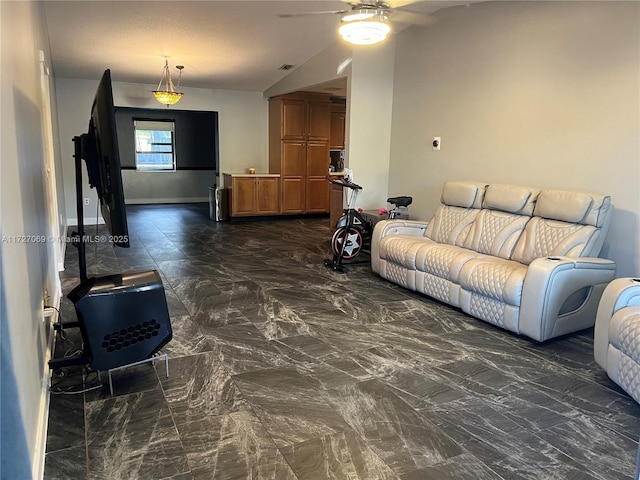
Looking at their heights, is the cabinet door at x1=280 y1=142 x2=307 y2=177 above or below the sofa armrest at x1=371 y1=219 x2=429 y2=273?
above

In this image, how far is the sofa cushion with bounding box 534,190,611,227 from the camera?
3.30 metres

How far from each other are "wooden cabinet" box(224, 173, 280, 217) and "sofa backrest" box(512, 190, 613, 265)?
5337 millimetres

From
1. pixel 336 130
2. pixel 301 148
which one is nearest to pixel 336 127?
pixel 336 130

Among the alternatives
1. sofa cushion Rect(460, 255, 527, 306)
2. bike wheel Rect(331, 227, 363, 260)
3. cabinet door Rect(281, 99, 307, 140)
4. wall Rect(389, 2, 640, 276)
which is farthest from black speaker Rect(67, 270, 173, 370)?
cabinet door Rect(281, 99, 307, 140)

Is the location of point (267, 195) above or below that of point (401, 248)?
above

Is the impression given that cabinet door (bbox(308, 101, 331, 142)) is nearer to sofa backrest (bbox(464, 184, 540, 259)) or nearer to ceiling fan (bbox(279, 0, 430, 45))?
ceiling fan (bbox(279, 0, 430, 45))

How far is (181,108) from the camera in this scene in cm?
827

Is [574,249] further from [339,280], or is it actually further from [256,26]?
[256,26]

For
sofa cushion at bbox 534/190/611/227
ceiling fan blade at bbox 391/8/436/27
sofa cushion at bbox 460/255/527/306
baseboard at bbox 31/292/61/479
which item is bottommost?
baseboard at bbox 31/292/61/479

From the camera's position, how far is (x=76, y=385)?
8.07 ft

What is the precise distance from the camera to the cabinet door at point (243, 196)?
26.7ft

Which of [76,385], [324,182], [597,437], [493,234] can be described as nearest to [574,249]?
[493,234]

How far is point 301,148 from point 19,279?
22.8ft

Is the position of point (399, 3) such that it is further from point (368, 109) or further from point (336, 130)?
point (336, 130)
